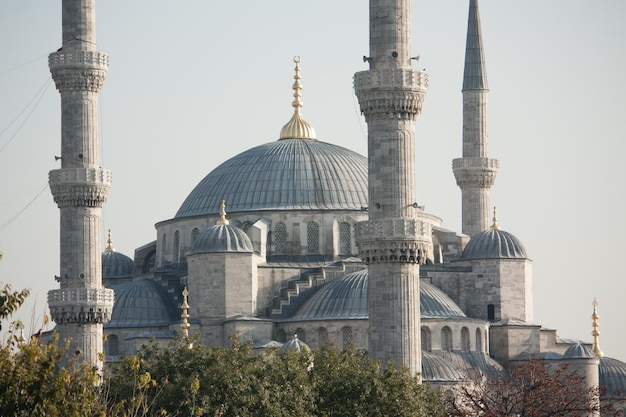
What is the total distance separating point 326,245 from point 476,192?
552 centimetres

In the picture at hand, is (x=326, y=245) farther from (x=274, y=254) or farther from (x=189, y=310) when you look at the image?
(x=189, y=310)

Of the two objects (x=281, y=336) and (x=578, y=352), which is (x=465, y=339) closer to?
(x=578, y=352)

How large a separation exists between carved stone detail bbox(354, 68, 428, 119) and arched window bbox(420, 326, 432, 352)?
14058mm

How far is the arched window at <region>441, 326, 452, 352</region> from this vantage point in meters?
64.1

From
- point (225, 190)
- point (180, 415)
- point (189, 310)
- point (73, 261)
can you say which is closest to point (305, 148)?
point (225, 190)

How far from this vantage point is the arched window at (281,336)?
64.7 metres

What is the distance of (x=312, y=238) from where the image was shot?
69.9 meters

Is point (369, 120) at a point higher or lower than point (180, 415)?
higher

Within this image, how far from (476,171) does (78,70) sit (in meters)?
18.2

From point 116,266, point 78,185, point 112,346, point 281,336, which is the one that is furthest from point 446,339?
point 116,266

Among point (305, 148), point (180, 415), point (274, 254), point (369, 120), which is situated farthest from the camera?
point (305, 148)

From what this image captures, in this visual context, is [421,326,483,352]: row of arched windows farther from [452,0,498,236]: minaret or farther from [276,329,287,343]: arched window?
[452,0,498,236]: minaret

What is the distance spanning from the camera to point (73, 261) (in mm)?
55750

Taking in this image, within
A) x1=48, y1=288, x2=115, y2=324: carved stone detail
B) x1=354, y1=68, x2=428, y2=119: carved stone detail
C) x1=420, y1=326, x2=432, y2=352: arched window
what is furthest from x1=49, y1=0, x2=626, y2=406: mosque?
x1=354, y1=68, x2=428, y2=119: carved stone detail
